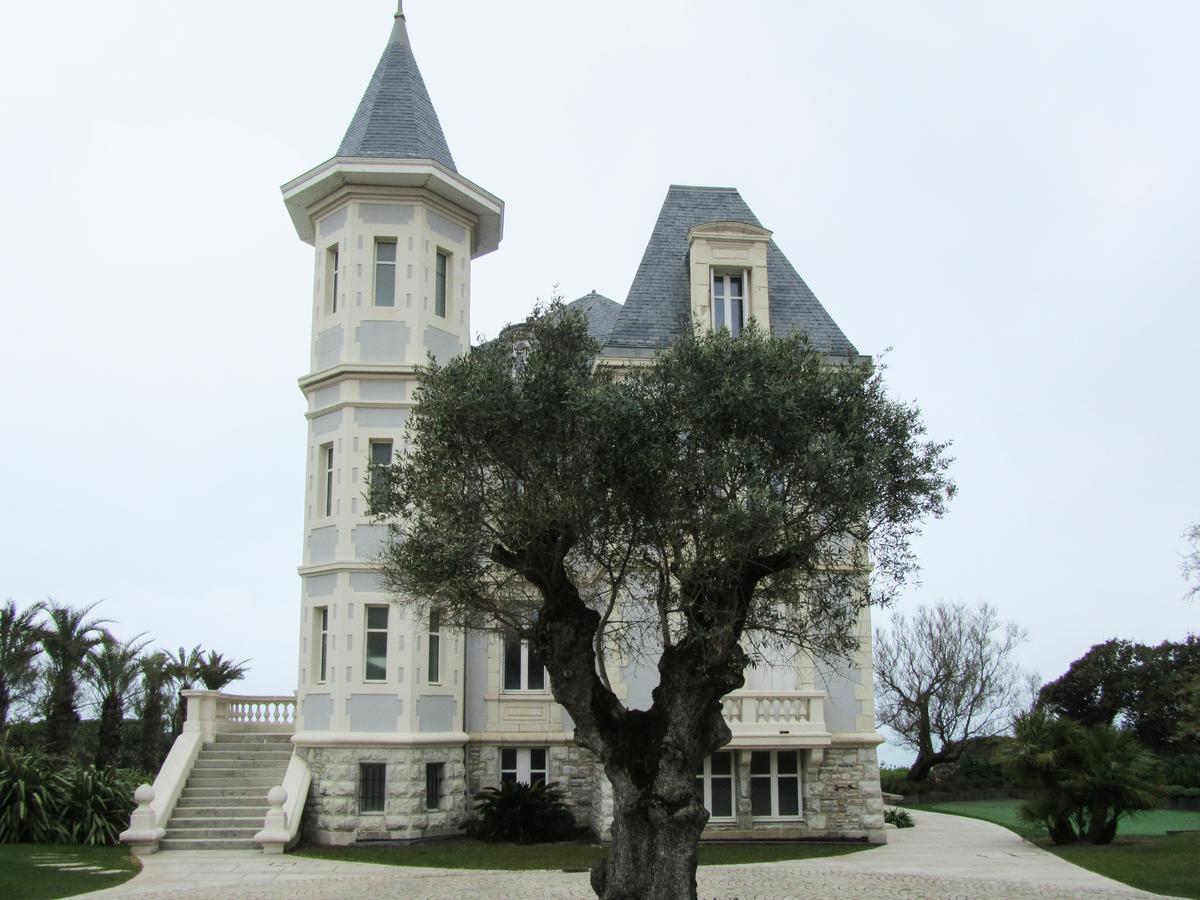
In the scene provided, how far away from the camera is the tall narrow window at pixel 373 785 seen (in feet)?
74.7

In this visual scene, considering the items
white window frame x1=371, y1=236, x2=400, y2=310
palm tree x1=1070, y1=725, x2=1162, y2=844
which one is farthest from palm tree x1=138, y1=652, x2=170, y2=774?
palm tree x1=1070, y1=725, x2=1162, y2=844

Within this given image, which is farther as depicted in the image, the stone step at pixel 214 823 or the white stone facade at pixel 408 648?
the white stone facade at pixel 408 648

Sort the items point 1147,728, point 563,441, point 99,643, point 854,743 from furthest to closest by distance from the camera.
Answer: point 1147,728 → point 99,643 → point 854,743 → point 563,441

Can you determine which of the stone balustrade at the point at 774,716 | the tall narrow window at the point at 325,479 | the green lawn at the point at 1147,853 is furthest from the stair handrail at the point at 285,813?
the green lawn at the point at 1147,853

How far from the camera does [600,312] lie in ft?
94.9

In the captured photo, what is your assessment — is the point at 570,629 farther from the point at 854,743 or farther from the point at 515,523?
the point at 854,743

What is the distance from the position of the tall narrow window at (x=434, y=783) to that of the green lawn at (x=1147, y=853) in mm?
12194

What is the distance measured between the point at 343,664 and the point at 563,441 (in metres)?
11.2

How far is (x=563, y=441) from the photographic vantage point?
14094mm

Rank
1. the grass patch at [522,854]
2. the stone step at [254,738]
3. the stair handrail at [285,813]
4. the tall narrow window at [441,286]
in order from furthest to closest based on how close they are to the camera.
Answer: the stone step at [254,738], the tall narrow window at [441,286], the stair handrail at [285,813], the grass patch at [522,854]

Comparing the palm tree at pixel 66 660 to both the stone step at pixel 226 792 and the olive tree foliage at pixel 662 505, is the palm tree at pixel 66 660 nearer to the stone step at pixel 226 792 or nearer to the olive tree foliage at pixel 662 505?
the stone step at pixel 226 792

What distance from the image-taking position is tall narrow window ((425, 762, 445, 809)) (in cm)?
2355

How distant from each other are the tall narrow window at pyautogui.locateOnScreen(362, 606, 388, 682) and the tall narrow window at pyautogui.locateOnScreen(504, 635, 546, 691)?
2.92 meters

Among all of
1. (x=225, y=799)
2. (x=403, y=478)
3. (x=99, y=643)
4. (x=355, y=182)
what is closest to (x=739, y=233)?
(x=355, y=182)
